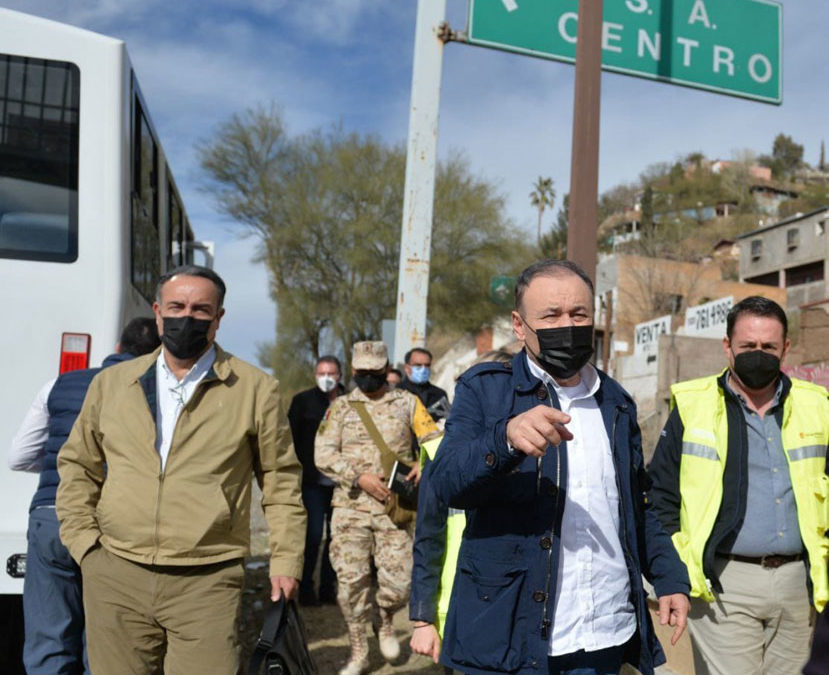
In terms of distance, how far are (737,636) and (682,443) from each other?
75cm

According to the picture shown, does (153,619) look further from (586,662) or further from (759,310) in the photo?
(759,310)

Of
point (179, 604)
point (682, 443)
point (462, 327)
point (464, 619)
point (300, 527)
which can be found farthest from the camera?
point (462, 327)

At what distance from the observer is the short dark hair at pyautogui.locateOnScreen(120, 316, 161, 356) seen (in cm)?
356

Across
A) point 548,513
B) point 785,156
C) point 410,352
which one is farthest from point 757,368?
point 785,156

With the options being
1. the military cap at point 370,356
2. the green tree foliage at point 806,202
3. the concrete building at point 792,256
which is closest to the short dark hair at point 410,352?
the military cap at point 370,356

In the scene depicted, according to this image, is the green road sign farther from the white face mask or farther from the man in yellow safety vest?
the man in yellow safety vest

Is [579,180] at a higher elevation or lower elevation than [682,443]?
higher

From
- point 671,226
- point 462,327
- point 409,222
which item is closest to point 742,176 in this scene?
point 671,226

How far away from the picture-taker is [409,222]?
6934 millimetres

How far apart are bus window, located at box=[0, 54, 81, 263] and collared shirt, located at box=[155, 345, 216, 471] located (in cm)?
189

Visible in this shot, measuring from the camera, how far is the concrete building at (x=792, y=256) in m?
48.2

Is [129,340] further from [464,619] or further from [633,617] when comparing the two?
[633,617]

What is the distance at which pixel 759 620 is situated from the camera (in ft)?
10.3

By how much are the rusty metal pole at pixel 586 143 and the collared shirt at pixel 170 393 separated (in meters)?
2.48
